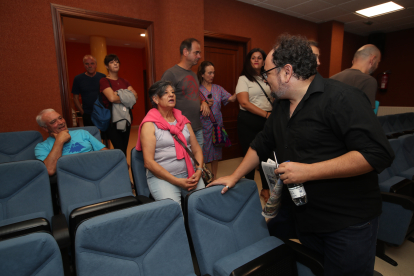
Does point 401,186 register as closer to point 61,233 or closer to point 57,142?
point 61,233

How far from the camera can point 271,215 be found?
1.17 m

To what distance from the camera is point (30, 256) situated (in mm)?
768

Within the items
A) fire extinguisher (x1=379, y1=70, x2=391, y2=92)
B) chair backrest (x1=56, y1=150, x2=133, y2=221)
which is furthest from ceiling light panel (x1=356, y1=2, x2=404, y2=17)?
chair backrest (x1=56, y1=150, x2=133, y2=221)

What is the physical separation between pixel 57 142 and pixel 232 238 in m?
1.70

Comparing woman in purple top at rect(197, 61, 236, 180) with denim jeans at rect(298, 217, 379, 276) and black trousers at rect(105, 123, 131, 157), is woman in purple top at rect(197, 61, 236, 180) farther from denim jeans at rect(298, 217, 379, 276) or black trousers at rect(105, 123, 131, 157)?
denim jeans at rect(298, 217, 379, 276)

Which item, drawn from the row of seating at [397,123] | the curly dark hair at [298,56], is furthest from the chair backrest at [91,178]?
the row of seating at [397,123]

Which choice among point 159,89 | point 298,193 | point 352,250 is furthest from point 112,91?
point 352,250

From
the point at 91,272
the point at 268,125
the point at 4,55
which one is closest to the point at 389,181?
the point at 268,125

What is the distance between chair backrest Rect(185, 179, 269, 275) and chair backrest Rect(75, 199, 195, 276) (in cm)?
8

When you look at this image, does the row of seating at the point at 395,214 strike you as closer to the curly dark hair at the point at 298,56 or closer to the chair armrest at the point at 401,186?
the chair armrest at the point at 401,186

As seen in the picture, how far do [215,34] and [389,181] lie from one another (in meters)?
3.29

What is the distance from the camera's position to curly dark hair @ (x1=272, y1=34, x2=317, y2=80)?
1003 mm

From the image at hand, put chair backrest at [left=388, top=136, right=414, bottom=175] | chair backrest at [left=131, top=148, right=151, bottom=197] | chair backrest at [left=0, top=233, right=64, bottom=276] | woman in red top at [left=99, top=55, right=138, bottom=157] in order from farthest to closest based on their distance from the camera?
1. woman in red top at [left=99, top=55, right=138, bottom=157]
2. chair backrest at [left=388, top=136, right=414, bottom=175]
3. chair backrest at [left=131, top=148, right=151, bottom=197]
4. chair backrest at [left=0, top=233, right=64, bottom=276]

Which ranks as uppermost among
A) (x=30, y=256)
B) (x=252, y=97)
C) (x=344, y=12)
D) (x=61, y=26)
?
(x=344, y=12)
